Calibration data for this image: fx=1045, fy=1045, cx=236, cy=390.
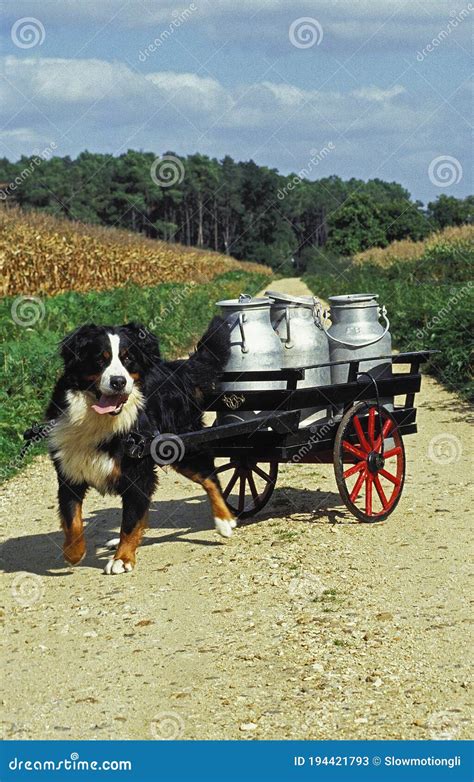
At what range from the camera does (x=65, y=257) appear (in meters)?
22.2

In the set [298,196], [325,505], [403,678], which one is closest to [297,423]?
[325,505]

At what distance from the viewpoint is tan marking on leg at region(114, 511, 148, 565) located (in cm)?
620

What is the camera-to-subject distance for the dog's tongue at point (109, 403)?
582 cm

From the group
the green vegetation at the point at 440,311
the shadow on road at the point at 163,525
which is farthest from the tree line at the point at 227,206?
the shadow on road at the point at 163,525

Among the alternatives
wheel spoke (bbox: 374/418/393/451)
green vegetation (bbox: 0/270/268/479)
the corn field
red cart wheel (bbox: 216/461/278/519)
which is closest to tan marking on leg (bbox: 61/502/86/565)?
green vegetation (bbox: 0/270/268/479)

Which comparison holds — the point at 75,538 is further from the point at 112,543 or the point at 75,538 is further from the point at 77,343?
the point at 77,343

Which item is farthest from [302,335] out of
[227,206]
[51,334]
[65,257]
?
[227,206]

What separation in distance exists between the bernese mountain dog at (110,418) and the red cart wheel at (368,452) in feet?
3.94

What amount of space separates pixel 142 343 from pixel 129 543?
3.94ft

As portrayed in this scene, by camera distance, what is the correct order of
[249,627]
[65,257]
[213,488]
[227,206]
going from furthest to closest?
[227,206]
[65,257]
[213,488]
[249,627]

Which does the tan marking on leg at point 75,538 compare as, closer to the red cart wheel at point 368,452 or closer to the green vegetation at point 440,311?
the red cart wheel at point 368,452

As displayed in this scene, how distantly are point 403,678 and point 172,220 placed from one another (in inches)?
3747

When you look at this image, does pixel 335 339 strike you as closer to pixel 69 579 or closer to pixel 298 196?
pixel 69 579

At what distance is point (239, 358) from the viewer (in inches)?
269
